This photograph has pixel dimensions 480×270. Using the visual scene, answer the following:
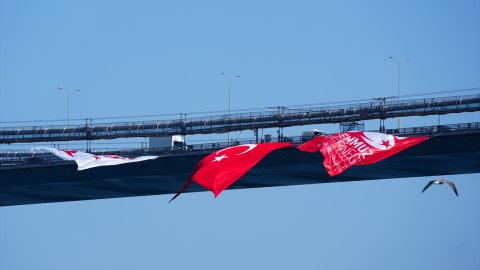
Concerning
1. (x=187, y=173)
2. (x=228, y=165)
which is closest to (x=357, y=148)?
(x=228, y=165)

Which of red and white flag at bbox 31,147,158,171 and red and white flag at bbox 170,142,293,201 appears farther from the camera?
red and white flag at bbox 31,147,158,171

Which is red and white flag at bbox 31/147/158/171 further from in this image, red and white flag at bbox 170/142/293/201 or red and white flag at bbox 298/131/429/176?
red and white flag at bbox 298/131/429/176

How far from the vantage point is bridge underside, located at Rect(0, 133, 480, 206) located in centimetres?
14350

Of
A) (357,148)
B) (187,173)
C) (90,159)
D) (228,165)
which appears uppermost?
(357,148)

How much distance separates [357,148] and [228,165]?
520 inches

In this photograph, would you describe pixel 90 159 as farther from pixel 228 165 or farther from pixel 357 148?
pixel 357 148

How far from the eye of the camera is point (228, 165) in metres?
139

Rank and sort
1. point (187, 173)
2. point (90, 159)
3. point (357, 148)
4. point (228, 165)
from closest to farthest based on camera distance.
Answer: point (357, 148) → point (228, 165) → point (90, 159) → point (187, 173)

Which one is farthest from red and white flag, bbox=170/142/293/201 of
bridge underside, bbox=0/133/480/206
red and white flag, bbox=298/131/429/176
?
bridge underside, bbox=0/133/480/206

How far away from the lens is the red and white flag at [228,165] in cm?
13388

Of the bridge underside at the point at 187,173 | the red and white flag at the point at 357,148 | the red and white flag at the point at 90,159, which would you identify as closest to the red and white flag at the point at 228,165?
the red and white flag at the point at 357,148

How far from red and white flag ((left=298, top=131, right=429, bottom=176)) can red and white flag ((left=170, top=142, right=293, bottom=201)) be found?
6.55 m

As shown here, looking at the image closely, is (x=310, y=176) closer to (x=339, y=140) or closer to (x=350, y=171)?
(x=350, y=171)

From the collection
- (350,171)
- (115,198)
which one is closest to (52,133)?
(115,198)
